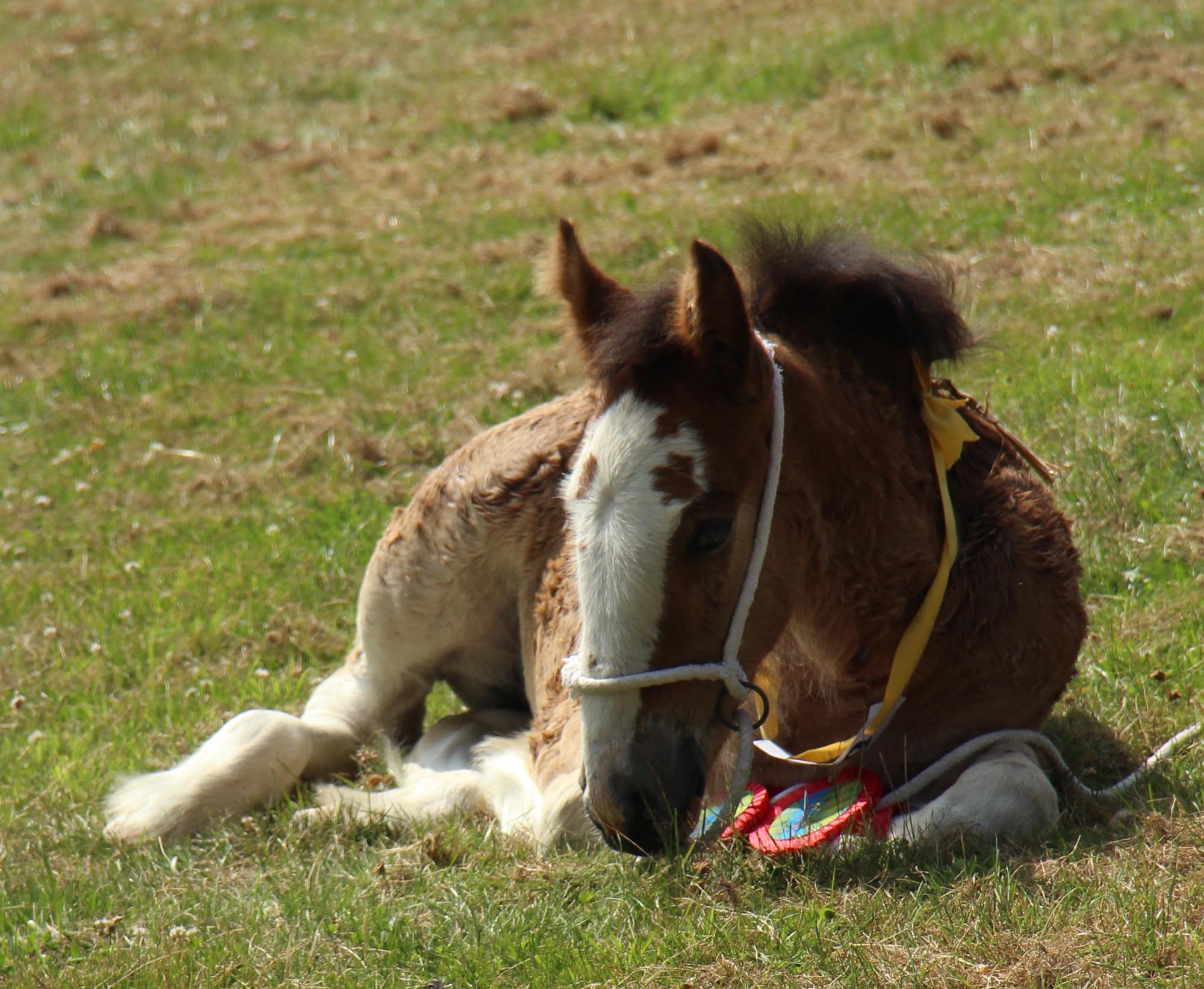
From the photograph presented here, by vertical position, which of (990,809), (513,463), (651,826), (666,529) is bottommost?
(990,809)

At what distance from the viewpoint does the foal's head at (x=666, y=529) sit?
9.64 feet

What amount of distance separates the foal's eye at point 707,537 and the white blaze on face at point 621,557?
0.07 m

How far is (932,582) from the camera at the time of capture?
3.42 m

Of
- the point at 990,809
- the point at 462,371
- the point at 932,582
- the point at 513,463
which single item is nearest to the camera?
the point at 990,809

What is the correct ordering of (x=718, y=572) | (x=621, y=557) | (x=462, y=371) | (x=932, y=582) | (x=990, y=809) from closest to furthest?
(x=621, y=557) → (x=718, y=572) → (x=990, y=809) → (x=932, y=582) → (x=462, y=371)

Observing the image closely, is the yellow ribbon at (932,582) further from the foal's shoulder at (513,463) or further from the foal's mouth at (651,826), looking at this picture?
the foal's shoulder at (513,463)

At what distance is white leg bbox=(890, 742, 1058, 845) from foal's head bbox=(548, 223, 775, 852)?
54 cm

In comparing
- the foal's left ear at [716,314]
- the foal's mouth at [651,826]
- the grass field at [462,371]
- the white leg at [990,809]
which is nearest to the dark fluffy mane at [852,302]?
the grass field at [462,371]

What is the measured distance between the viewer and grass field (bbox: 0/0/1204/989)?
9.98 feet

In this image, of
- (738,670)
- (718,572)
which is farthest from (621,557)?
(738,670)

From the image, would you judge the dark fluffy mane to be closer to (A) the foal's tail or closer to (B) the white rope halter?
(B) the white rope halter

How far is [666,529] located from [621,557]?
12 cm

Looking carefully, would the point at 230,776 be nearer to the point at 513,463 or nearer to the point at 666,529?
the point at 513,463

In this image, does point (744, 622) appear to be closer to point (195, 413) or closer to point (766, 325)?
point (766, 325)
